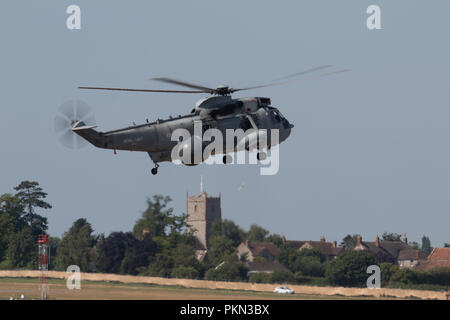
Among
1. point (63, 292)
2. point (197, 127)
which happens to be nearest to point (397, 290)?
point (63, 292)

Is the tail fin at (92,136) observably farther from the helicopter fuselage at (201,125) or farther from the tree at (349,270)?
the tree at (349,270)

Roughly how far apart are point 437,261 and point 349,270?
71.8 ft

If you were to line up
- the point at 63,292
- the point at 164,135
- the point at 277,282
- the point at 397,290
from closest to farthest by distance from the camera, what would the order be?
1. the point at 164,135
2. the point at 63,292
3. the point at 397,290
4. the point at 277,282

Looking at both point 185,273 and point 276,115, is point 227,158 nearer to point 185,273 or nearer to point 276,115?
point 276,115

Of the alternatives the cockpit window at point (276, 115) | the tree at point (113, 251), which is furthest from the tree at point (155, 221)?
the cockpit window at point (276, 115)

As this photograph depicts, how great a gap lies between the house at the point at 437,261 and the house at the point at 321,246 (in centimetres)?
1727

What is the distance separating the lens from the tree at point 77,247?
6363 inches

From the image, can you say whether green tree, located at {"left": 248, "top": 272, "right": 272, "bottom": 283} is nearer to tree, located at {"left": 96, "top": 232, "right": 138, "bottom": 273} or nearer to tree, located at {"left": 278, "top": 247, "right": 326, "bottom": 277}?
tree, located at {"left": 278, "top": 247, "right": 326, "bottom": 277}

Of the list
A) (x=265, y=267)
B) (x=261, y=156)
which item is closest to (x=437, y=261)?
(x=265, y=267)
